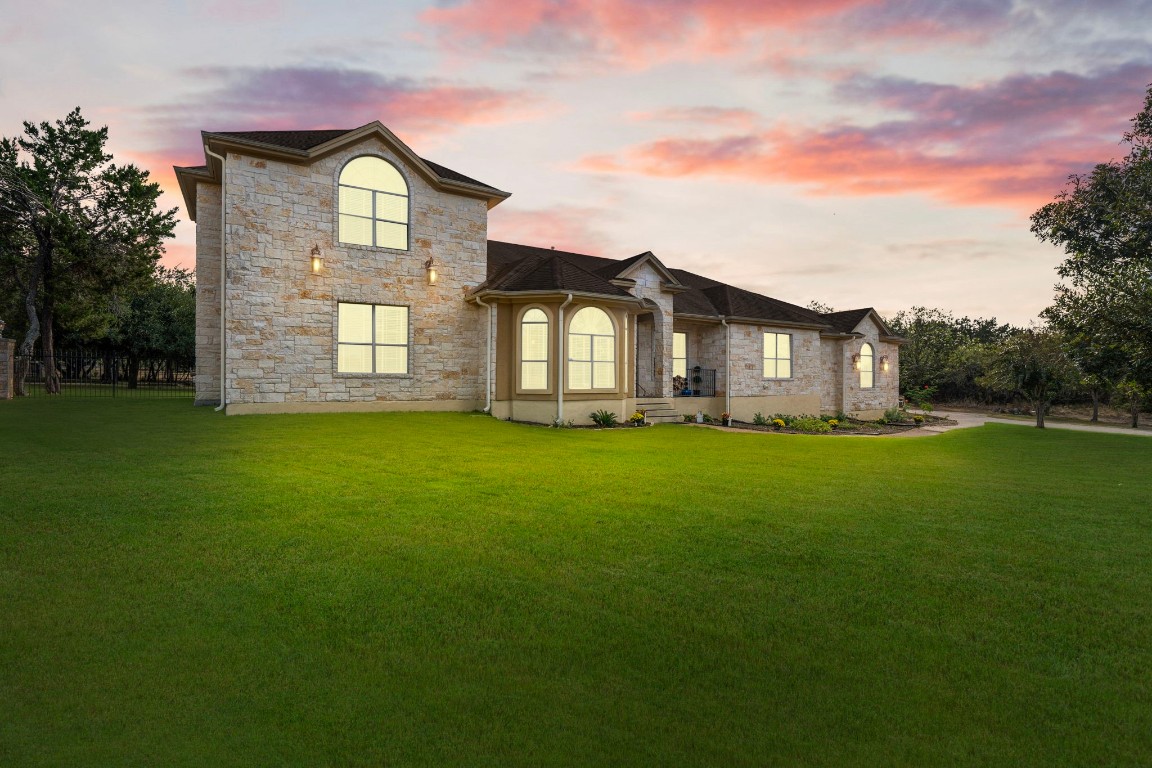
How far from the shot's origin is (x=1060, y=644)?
3514 millimetres

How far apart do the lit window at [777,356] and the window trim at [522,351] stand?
1076cm

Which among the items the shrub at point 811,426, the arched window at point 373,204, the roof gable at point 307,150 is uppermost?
the roof gable at point 307,150

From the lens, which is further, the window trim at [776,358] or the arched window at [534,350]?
the window trim at [776,358]

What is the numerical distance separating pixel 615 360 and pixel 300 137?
10831 mm

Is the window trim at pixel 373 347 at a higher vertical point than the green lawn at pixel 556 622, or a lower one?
higher

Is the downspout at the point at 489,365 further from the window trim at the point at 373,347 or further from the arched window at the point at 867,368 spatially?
the arched window at the point at 867,368

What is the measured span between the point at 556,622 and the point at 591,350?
13209 millimetres

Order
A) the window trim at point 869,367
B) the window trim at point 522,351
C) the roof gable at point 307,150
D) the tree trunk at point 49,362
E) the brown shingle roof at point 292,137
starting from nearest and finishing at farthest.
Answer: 1. the roof gable at point 307,150
2. the brown shingle roof at point 292,137
3. the window trim at point 522,351
4. the tree trunk at point 49,362
5. the window trim at point 869,367

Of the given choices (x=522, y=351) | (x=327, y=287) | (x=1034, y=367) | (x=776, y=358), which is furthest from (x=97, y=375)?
(x=1034, y=367)

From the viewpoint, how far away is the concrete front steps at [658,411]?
18.5 metres

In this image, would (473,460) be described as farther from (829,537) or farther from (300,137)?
(300,137)

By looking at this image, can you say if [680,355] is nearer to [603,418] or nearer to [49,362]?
[603,418]

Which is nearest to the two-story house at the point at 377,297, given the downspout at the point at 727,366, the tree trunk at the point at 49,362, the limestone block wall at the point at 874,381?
the downspout at the point at 727,366

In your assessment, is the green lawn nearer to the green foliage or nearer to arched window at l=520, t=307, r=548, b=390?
arched window at l=520, t=307, r=548, b=390
